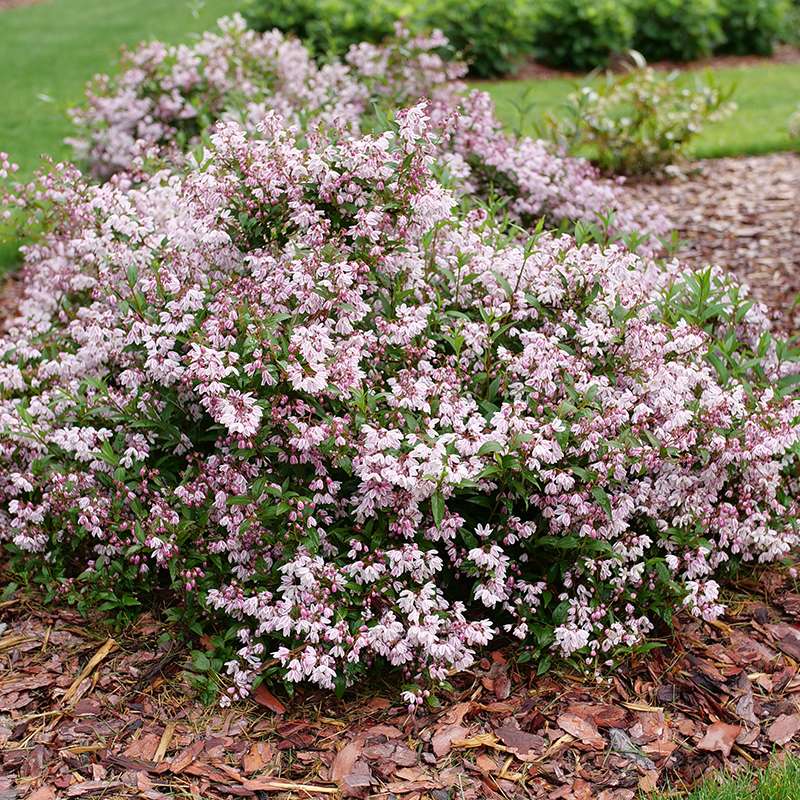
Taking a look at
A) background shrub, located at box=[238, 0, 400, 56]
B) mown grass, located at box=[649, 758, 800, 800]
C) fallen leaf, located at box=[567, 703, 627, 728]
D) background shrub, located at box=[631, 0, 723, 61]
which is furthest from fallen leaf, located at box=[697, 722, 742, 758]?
background shrub, located at box=[631, 0, 723, 61]

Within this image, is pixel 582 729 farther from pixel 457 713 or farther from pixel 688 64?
pixel 688 64

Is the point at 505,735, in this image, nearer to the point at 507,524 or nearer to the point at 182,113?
the point at 507,524

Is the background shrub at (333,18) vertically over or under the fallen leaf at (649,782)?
over

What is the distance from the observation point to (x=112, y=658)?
3.25 meters

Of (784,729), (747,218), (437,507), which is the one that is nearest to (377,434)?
(437,507)

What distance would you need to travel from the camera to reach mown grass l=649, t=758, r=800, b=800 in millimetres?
2664

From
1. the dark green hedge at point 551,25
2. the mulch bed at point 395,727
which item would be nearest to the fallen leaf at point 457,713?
the mulch bed at point 395,727

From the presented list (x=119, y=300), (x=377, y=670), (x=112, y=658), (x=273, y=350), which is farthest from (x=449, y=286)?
(x=112, y=658)

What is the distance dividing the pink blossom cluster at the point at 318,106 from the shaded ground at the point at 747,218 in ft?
1.99

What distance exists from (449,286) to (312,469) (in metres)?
0.99

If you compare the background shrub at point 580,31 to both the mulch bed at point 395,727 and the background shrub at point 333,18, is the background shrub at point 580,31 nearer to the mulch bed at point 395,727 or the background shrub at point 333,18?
the background shrub at point 333,18

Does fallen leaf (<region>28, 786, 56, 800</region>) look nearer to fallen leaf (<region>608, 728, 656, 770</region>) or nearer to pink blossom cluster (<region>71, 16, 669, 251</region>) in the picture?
fallen leaf (<region>608, 728, 656, 770</region>)

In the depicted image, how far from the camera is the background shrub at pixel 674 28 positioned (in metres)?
12.1

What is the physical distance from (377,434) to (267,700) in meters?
0.93
